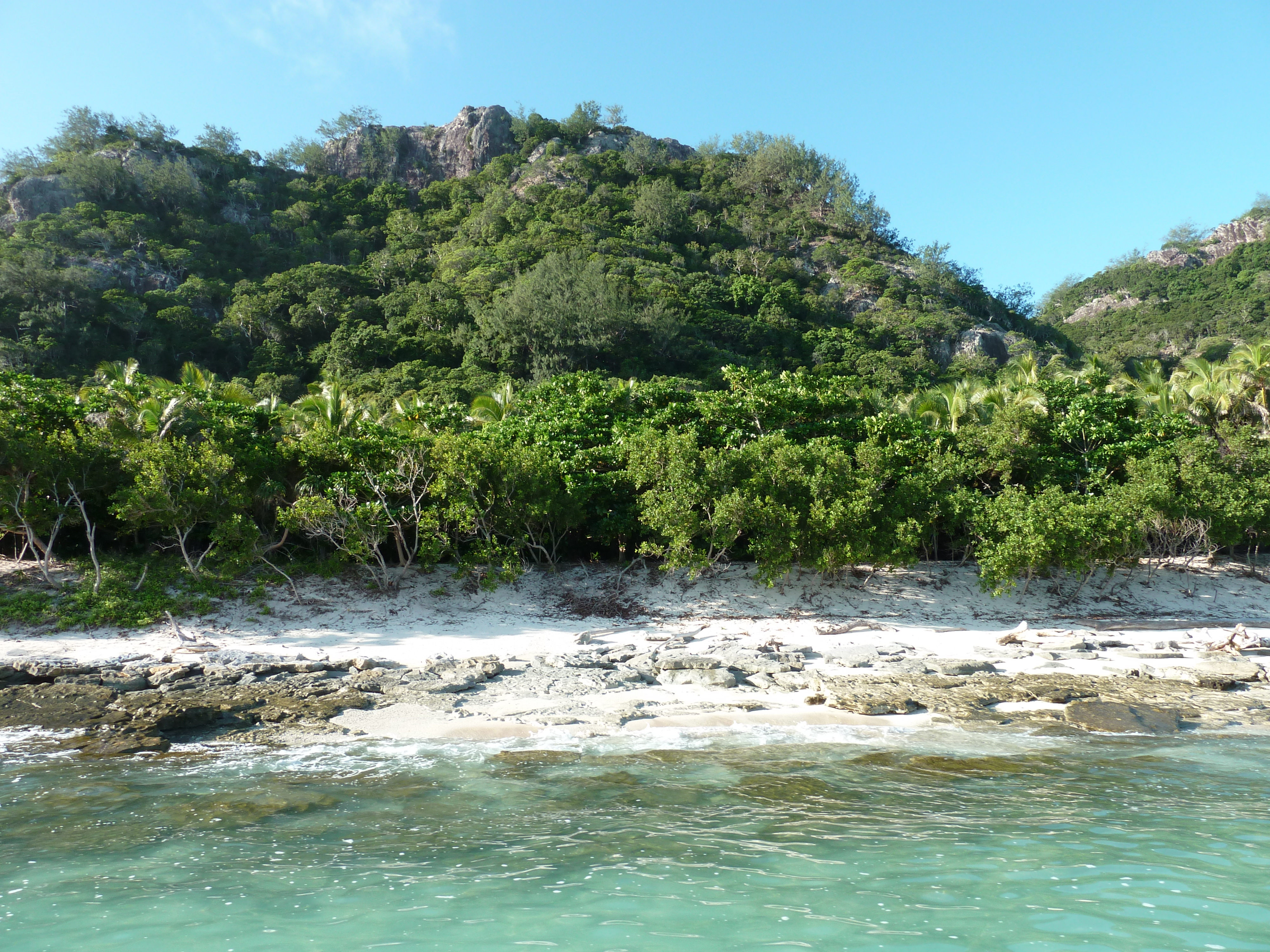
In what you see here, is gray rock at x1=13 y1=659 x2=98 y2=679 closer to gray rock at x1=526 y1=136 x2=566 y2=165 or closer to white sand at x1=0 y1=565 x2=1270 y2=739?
white sand at x1=0 y1=565 x2=1270 y2=739

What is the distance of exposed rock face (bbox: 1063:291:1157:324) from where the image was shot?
3433 inches

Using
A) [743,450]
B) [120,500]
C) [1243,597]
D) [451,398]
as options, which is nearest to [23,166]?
[451,398]

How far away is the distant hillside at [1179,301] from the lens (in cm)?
6662

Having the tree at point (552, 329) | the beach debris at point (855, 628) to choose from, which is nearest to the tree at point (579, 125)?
the tree at point (552, 329)

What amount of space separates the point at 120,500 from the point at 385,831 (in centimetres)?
1342

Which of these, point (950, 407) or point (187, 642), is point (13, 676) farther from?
point (950, 407)

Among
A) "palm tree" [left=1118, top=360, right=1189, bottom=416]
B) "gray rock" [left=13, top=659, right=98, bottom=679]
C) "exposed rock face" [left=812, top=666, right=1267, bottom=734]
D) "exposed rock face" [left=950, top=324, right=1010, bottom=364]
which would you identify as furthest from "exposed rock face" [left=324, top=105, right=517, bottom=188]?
"exposed rock face" [left=812, top=666, right=1267, bottom=734]

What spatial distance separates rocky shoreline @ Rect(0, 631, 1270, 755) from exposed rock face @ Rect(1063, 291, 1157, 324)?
8769cm

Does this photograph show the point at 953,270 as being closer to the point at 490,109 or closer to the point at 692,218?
the point at 692,218

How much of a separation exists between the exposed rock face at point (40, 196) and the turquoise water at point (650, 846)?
6985cm

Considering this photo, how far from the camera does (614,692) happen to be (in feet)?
43.3

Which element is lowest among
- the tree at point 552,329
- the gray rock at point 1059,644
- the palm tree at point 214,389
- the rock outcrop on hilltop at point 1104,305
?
the gray rock at point 1059,644

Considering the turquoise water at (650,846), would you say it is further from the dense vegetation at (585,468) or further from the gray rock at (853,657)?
the dense vegetation at (585,468)

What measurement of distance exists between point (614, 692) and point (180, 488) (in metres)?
11.3
